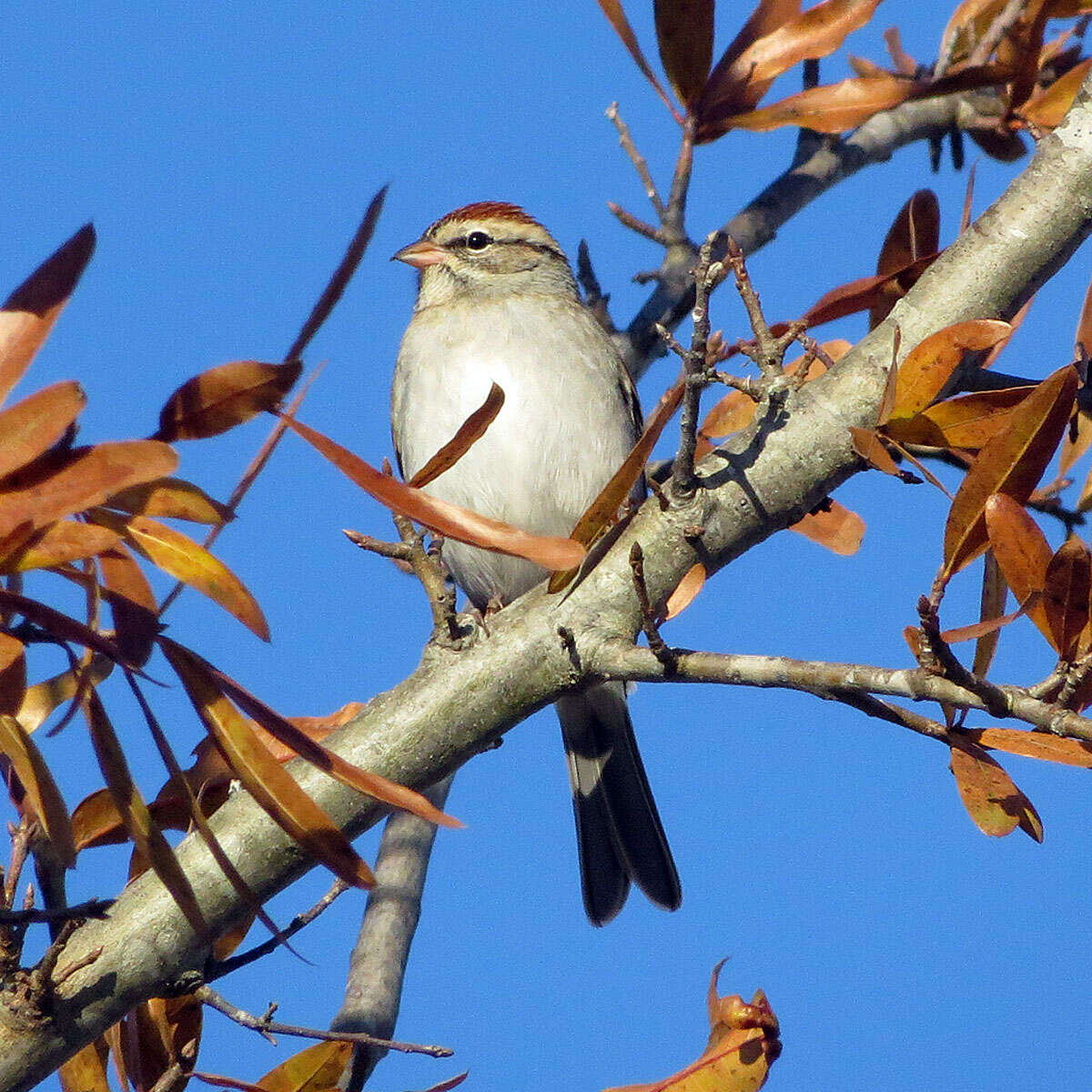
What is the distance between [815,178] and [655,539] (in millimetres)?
2161

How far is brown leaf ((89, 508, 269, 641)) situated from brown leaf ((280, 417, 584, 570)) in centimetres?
15

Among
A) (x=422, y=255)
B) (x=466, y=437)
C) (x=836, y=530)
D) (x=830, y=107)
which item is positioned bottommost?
(x=466, y=437)

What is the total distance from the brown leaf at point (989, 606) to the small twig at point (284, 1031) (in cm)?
88

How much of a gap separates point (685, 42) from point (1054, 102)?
2.75 feet

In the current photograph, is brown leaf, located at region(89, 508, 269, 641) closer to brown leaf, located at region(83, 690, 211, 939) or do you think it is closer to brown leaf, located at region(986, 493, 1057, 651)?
brown leaf, located at region(83, 690, 211, 939)

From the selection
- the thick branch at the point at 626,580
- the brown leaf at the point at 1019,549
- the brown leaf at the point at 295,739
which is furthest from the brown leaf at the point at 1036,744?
the brown leaf at the point at 295,739

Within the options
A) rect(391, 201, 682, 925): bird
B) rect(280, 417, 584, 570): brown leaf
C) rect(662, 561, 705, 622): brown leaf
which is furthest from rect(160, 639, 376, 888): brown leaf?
rect(391, 201, 682, 925): bird

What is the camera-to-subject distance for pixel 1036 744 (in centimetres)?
165

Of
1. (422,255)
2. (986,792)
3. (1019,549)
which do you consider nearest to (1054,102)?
(1019,549)

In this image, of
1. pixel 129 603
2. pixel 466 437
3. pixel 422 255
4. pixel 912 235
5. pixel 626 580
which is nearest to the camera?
pixel 129 603

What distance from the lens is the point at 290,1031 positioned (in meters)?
1.92

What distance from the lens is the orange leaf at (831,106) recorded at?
2.70 meters

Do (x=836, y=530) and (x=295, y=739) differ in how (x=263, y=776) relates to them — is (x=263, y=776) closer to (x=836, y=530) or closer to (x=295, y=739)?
(x=295, y=739)

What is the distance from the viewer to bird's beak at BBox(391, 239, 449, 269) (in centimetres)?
456
